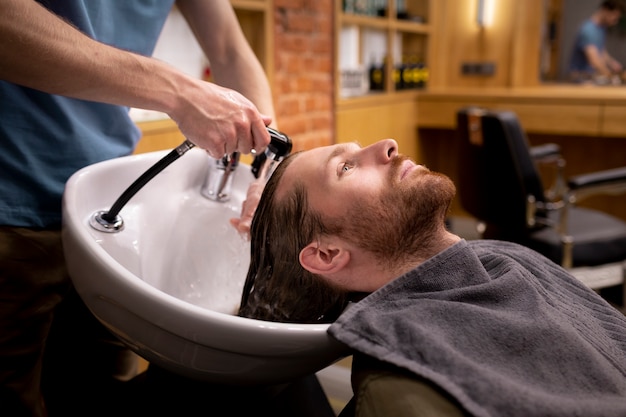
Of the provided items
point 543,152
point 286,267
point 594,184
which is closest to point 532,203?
point 594,184

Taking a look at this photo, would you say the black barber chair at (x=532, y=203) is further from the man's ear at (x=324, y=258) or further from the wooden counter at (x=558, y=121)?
the man's ear at (x=324, y=258)

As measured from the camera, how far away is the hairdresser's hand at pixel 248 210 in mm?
1185

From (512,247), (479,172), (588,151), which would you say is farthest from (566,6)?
(512,247)

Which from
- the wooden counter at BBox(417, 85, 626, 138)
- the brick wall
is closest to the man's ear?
the brick wall

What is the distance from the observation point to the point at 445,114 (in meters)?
4.27

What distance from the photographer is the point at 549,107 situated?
3.81 m

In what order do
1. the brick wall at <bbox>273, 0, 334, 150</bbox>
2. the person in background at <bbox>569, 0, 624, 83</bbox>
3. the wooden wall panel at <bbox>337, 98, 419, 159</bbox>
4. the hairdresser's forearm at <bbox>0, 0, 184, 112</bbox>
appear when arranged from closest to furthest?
the hairdresser's forearm at <bbox>0, 0, 184, 112</bbox> → the brick wall at <bbox>273, 0, 334, 150</bbox> → the wooden wall panel at <bbox>337, 98, 419, 159</bbox> → the person in background at <bbox>569, 0, 624, 83</bbox>

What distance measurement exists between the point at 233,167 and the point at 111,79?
0.41m

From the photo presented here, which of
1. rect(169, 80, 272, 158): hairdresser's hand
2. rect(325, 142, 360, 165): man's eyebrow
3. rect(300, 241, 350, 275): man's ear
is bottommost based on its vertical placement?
rect(300, 241, 350, 275): man's ear

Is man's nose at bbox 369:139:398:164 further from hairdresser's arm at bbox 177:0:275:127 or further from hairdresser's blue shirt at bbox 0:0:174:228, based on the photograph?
hairdresser's blue shirt at bbox 0:0:174:228

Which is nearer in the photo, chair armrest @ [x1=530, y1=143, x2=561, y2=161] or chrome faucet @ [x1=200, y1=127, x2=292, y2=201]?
chrome faucet @ [x1=200, y1=127, x2=292, y2=201]

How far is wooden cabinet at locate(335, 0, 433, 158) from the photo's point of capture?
11.7 feet

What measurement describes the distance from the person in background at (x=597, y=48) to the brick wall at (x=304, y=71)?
7.48 ft

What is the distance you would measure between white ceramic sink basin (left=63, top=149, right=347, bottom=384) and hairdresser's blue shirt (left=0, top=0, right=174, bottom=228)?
3.4 inches
